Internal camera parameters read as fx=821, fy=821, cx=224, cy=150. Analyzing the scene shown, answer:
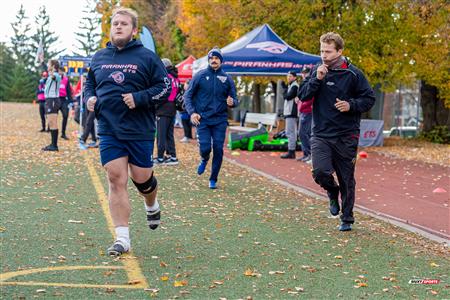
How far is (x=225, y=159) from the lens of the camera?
18.1 meters

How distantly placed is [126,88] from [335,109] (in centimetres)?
243

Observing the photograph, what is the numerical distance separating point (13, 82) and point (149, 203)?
97.8 m

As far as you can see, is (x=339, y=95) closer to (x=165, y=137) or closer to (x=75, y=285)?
(x=75, y=285)

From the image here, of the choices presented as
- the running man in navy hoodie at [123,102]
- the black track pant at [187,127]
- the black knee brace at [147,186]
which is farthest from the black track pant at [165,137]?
the running man in navy hoodie at [123,102]

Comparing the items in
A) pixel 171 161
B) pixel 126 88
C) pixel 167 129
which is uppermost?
pixel 126 88

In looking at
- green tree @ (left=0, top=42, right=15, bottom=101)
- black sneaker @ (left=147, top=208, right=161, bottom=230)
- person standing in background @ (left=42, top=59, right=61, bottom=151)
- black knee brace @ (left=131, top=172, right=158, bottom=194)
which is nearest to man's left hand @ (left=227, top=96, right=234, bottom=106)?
black sneaker @ (left=147, top=208, right=161, bottom=230)

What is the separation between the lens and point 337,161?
8.38 metres

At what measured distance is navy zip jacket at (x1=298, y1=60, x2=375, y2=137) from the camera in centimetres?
823

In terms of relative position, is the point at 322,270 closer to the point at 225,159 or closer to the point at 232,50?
the point at 225,159

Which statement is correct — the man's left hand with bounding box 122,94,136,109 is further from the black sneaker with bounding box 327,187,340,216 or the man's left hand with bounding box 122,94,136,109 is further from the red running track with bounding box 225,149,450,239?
the red running track with bounding box 225,149,450,239

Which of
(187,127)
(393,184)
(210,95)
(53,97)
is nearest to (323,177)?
(210,95)

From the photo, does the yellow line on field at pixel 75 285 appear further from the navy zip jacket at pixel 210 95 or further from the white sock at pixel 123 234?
the navy zip jacket at pixel 210 95

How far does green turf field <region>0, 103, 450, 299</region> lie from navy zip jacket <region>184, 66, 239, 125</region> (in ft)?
3.63

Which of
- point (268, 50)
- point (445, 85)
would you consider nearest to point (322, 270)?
point (268, 50)
